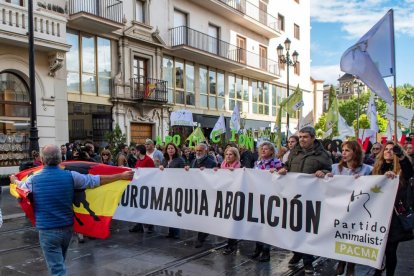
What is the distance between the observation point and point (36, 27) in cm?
1441

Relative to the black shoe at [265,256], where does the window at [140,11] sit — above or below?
above

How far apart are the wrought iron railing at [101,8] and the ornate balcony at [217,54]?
12.8 ft

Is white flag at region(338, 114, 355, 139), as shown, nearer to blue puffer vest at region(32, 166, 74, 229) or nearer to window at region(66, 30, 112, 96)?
window at region(66, 30, 112, 96)

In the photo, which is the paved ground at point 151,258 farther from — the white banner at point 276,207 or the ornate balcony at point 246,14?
the ornate balcony at point 246,14

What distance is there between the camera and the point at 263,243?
582 centimetres

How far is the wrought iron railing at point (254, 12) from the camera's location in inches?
1029

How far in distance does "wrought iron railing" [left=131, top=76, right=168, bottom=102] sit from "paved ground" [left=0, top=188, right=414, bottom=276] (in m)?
12.7

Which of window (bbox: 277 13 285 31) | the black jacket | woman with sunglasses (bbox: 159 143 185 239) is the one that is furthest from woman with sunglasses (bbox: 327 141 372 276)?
window (bbox: 277 13 285 31)

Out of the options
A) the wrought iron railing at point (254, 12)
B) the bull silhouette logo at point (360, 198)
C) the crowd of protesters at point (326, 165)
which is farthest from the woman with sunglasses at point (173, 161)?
the wrought iron railing at point (254, 12)

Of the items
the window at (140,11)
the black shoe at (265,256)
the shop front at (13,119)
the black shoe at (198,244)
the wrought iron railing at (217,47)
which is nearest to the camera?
the black shoe at (265,256)

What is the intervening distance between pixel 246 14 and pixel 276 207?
23.8 m

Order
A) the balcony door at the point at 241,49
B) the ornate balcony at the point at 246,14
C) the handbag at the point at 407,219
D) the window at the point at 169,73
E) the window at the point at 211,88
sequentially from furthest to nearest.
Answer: the balcony door at the point at 241,49 → the window at the point at 211,88 → the ornate balcony at the point at 246,14 → the window at the point at 169,73 → the handbag at the point at 407,219

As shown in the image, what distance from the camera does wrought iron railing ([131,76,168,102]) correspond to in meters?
19.6

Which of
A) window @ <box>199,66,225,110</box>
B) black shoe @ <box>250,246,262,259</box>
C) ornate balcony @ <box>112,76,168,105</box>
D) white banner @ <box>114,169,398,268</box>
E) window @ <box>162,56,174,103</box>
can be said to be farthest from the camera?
window @ <box>199,66,225,110</box>
